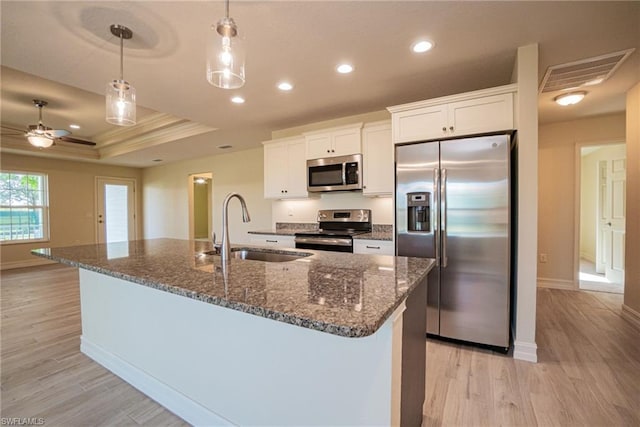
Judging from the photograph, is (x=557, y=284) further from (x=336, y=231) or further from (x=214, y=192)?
(x=214, y=192)

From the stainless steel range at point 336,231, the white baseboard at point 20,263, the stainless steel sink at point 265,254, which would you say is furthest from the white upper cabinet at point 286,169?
the white baseboard at point 20,263

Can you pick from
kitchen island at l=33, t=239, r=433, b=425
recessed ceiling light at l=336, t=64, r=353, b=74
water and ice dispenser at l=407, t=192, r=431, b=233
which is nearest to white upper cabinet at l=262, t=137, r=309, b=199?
recessed ceiling light at l=336, t=64, r=353, b=74

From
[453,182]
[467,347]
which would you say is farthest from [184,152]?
[467,347]

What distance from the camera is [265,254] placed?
2.26m

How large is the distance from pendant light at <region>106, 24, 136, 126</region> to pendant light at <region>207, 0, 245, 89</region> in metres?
0.86

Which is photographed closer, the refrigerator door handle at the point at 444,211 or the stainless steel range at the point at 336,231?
the refrigerator door handle at the point at 444,211

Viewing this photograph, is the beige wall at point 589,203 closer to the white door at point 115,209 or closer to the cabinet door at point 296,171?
the cabinet door at point 296,171

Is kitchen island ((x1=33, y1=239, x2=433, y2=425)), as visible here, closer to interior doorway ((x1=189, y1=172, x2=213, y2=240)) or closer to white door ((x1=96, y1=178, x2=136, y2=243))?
white door ((x1=96, y1=178, x2=136, y2=243))

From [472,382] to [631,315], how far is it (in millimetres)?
2476

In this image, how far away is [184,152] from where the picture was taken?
5.88m

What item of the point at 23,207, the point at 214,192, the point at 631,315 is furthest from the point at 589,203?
the point at 23,207

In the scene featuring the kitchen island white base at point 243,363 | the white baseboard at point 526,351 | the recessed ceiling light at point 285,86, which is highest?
the recessed ceiling light at point 285,86

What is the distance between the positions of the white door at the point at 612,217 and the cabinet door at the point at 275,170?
16.8ft

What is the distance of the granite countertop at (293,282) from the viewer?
81cm
